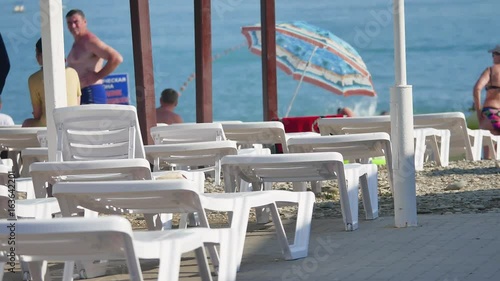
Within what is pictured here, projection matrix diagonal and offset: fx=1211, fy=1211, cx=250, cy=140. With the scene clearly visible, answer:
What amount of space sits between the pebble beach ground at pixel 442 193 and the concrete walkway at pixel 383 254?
667mm

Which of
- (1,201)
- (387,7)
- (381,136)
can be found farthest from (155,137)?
(387,7)

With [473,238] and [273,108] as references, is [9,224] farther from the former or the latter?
[273,108]

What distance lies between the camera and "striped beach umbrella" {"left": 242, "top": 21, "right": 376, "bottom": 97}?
22.1 metres

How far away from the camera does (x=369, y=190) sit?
26.5 ft

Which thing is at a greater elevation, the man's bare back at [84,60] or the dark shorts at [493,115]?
the man's bare back at [84,60]

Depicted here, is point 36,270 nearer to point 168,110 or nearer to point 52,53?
point 52,53

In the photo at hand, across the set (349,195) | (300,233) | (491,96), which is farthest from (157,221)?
(491,96)

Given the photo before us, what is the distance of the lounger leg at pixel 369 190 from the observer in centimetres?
803

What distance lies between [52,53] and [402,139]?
2.24 metres

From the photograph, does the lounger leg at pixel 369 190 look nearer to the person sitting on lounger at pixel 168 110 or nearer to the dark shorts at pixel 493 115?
the person sitting on lounger at pixel 168 110

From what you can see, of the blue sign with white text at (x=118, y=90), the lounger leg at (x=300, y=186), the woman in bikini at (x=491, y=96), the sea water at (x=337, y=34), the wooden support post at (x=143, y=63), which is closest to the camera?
the lounger leg at (x=300, y=186)

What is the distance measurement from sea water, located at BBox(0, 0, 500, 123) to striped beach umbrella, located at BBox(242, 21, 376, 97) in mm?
10247

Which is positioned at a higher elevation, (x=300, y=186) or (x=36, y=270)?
(x=36, y=270)

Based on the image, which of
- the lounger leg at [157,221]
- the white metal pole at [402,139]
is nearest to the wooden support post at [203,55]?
the white metal pole at [402,139]
